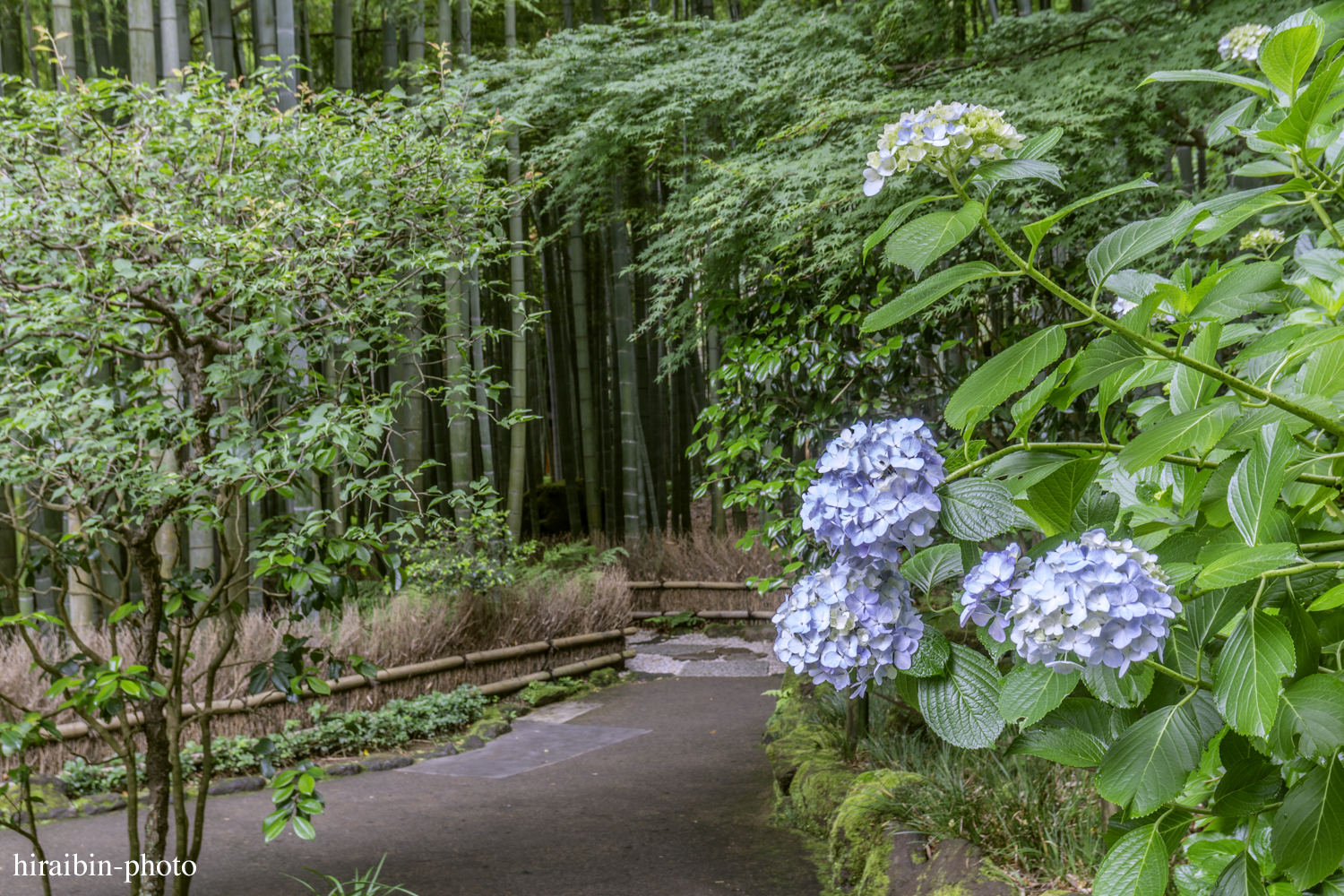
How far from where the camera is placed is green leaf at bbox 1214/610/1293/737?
1.81ft

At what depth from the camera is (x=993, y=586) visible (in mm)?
620

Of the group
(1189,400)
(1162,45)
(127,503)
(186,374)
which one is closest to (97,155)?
(186,374)

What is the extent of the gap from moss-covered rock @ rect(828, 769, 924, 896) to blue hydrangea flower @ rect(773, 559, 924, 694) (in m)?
2.07

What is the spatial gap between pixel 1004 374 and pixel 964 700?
0.24 metres

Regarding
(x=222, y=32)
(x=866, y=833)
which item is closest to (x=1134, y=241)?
(x=866, y=833)

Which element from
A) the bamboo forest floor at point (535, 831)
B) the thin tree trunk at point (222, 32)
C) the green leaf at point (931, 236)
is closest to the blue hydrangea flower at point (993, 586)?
the green leaf at point (931, 236)

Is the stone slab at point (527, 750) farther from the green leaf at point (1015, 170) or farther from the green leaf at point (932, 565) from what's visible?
the green leaf at point (1015, 170)

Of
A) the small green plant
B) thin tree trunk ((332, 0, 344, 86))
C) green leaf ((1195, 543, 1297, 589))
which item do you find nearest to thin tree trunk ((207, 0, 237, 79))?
thin tree trunk ((332, 0, 344, 86))

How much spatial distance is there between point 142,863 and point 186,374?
1.28 m

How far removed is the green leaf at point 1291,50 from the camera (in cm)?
68

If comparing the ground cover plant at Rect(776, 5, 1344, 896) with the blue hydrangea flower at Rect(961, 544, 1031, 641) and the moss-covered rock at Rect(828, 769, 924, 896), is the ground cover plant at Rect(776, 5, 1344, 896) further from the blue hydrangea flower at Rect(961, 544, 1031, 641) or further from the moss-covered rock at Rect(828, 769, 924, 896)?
the moss-covered rock at Rect(828, 769, 924, 896)

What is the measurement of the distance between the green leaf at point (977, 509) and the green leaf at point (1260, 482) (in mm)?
147

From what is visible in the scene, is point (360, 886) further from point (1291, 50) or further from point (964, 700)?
point (1291, 50)

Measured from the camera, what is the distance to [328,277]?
7.33ft
